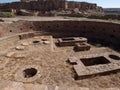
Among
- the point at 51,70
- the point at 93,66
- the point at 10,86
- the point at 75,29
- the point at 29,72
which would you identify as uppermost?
the point at 75,29

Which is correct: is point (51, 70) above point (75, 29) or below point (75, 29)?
below

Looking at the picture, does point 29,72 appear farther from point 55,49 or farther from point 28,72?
point 55,49

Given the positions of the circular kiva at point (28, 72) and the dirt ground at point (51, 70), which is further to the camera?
the circular kiva at point (28, 72)

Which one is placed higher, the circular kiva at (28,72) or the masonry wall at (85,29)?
the masonry wall at (85,29)

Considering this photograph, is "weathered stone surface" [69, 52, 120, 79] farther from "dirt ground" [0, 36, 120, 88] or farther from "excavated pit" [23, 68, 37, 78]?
"excavated pit" [23, 68, 37, 78]

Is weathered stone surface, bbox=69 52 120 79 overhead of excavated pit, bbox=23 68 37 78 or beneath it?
overhead

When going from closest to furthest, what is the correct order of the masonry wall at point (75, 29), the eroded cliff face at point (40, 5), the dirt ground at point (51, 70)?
the dirt ground at point (51, 70) → the masonry wall at point (75, 29) → the eroded cliff face at point (40, 5)

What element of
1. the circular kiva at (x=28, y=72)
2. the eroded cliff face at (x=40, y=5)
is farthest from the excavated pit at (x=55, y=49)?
the eroded cliff face at (x=40, y=5)

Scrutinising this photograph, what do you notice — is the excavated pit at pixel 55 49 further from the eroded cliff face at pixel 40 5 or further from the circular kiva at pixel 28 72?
the eroded cliff face at pixel 40 5

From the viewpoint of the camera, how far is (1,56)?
28.7 feet

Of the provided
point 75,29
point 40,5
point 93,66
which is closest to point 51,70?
point 93,66

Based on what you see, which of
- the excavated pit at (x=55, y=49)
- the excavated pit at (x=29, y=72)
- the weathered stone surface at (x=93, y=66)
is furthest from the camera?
the excavated pit at (x=29, y=72)

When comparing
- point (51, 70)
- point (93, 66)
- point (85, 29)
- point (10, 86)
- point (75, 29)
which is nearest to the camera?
point (10, 86)

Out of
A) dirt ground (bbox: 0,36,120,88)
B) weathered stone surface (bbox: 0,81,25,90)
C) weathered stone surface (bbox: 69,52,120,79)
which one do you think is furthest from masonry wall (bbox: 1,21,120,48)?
weathered stone surface (bbox: 0,81,25,90)
